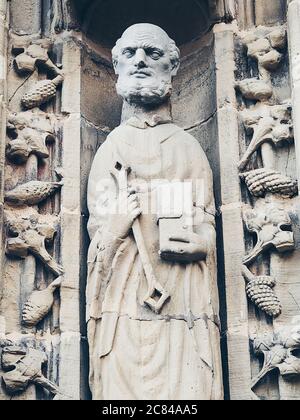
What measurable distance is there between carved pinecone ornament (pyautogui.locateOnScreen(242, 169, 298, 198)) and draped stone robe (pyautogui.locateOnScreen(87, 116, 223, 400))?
266mm

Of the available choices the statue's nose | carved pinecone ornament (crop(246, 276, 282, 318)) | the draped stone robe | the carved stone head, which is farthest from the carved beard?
carved pinecone ornament (crop(246, 276, 282, 318))

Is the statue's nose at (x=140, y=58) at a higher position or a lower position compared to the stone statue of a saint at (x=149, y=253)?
higher

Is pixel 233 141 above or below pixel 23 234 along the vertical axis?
above

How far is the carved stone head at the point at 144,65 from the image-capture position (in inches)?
381

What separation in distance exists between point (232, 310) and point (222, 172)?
925 millimetres

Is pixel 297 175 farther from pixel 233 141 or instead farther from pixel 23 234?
pixel 23 234

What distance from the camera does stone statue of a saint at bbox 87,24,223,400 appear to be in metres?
8.91

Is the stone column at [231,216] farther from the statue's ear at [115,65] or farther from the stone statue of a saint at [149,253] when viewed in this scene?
the statue's ear at [115,65]

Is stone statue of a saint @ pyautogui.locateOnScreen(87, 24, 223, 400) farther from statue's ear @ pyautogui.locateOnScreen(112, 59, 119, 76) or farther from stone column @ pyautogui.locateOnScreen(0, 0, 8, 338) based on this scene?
stone column @ pyautogui.locateOnScreen(0, 0, 8, 338)

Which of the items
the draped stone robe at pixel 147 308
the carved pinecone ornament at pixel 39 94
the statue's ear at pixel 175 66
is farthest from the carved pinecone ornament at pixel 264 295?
the carved pinecone ornament at pixel 39 94

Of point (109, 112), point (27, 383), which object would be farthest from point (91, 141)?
point (27, 383)

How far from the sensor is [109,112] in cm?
1029
